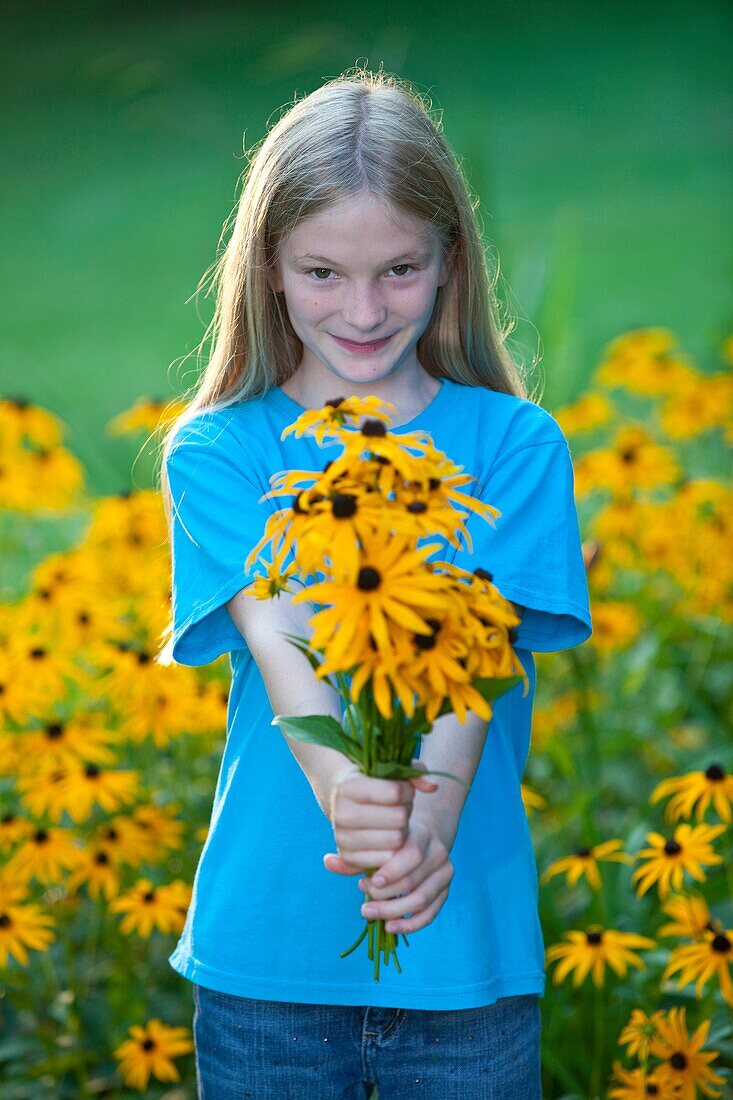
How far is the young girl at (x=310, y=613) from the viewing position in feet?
4.27

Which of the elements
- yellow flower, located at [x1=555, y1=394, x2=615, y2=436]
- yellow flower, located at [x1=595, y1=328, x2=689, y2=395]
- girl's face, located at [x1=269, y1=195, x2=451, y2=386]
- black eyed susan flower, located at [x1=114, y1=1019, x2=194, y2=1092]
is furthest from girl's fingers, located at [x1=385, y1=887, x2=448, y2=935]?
yellow flower, located at [x1=595, y1=328, x2=689, y2=395]

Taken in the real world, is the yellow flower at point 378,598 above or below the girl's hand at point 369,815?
above

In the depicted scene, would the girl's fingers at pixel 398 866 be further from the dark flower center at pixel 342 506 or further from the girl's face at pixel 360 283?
the girl's face at pixel 360 283

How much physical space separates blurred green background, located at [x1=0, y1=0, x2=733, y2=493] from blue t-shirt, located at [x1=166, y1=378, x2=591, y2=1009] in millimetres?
4514

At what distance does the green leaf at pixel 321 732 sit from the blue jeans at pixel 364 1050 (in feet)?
1.42

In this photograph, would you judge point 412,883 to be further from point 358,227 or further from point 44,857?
point 44,857

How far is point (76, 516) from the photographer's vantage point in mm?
3938

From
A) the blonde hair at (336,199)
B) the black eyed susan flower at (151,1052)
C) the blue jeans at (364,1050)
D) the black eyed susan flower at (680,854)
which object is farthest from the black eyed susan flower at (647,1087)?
the blonde hair at (336,199)

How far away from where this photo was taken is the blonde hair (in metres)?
1.31

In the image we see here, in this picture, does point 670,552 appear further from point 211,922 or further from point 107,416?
point 107,416

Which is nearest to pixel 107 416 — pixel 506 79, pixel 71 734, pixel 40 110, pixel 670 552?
pixel 40 110

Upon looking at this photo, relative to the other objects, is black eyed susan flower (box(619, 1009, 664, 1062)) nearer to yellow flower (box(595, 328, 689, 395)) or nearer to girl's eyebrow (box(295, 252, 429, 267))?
girl's eyebrow (box(295, 252, 429, 267))

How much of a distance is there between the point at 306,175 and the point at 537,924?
763mm

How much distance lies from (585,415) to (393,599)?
2195 mm
